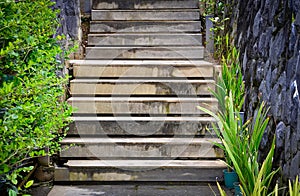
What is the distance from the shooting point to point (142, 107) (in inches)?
145

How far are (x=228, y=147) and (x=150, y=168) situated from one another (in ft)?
2.60

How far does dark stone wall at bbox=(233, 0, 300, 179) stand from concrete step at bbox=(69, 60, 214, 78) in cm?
56

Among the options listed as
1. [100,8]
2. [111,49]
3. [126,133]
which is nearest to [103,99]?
[126,133]

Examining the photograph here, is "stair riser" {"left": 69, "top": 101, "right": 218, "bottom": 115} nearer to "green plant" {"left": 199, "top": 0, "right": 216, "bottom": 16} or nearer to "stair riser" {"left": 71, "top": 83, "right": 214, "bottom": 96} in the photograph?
"stair riser" {"left": 71, "top": 83, "right": 214, "bottom": 96}

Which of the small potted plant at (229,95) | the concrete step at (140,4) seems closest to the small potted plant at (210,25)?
the concrete step at (140,4)

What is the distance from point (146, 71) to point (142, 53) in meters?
0.51

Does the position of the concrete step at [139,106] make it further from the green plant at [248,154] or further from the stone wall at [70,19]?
the green plant at [248,154]

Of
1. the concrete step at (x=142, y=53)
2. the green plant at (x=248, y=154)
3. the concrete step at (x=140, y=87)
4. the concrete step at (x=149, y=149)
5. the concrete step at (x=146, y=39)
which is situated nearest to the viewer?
the green plant at (x=248, y=154)

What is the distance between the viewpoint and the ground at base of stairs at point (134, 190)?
298 cm

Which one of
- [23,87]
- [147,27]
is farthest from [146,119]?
[147,27]

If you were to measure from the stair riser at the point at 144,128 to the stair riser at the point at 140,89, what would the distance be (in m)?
0.42

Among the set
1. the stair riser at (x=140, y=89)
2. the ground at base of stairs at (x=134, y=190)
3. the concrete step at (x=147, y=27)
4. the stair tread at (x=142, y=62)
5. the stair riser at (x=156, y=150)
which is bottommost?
the ground at base of stairs at (x=134, y=190)

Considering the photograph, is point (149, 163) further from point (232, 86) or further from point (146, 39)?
point (146, 39)

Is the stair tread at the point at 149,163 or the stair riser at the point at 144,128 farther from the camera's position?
the stair riser at the point at 144,128
